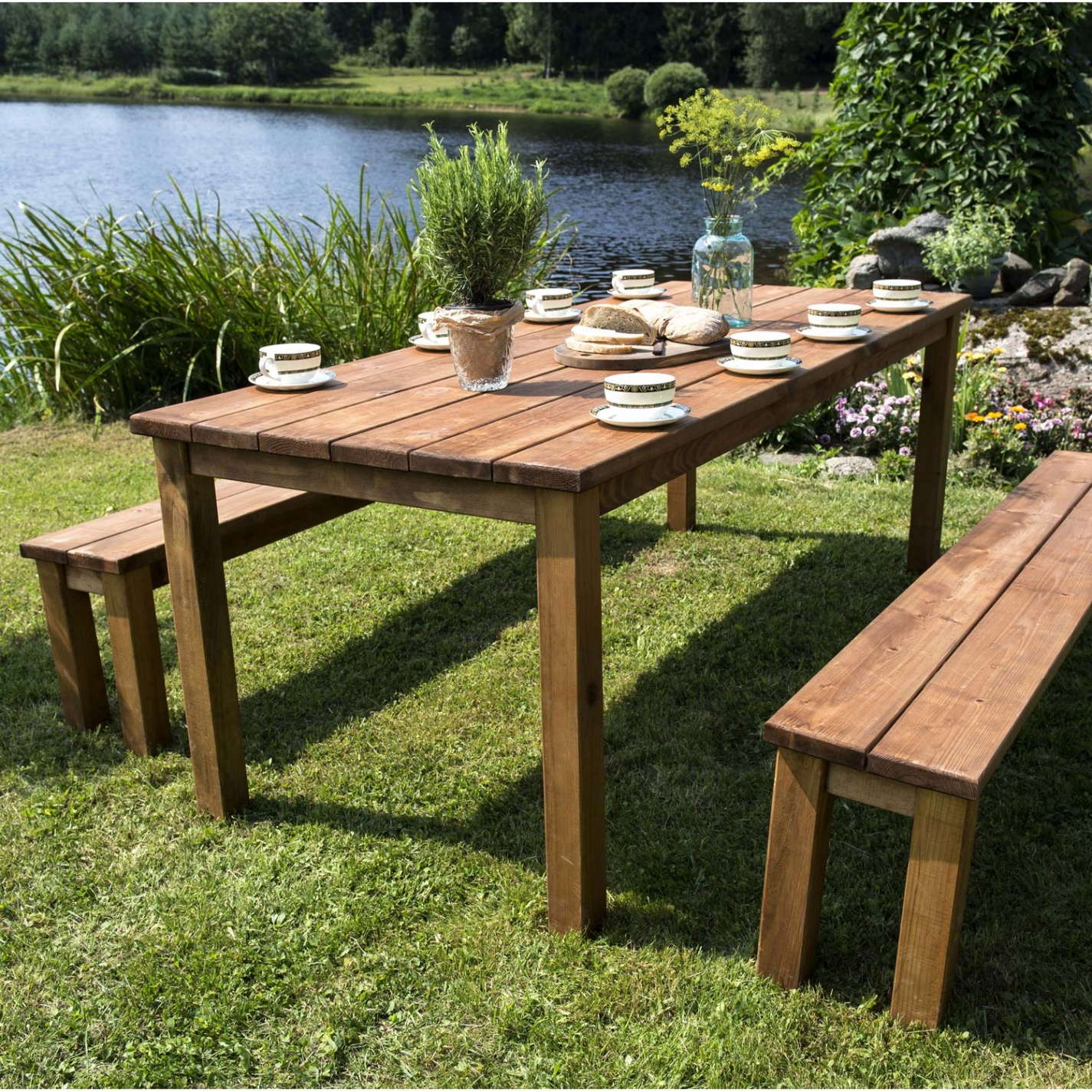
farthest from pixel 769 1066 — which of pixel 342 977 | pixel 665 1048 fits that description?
pixel 342 977

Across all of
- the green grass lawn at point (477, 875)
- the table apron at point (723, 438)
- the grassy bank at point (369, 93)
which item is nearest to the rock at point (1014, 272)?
the green grass lawn at point (477, 875)

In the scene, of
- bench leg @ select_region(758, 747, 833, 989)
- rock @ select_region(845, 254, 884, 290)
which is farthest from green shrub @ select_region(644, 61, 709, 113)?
bench leg @ select_region(758, 747, 833, 989)

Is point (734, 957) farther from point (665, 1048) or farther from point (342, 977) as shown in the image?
point (342, 977)

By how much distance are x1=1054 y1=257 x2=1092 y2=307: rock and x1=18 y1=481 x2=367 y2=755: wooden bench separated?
422cm

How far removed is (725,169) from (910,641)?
1349 mm

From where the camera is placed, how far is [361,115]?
31672mm

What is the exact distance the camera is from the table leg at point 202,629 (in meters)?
2.40

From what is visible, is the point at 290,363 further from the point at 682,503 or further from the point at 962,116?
the point at 962,116

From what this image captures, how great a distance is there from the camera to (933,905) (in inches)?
71.6

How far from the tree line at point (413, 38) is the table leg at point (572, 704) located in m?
29.7

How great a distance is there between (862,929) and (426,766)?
1122 mm

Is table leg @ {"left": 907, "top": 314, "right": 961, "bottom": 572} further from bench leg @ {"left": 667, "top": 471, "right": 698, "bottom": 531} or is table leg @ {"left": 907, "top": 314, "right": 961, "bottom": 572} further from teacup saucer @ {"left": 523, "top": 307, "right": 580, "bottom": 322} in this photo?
teacup saucer @ {"left": 523, "top": 307, "right": 580, "bottom": 322}

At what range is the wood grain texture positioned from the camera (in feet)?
5.95

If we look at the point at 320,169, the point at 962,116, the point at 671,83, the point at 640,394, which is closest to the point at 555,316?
the point at 640,394
